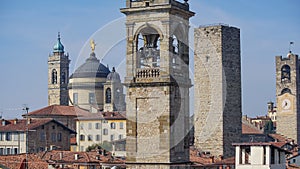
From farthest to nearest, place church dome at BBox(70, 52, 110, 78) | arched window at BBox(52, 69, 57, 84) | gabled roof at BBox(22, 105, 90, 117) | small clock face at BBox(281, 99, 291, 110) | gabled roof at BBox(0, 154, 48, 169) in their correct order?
arched window at BBox(52, 69, 57, 84) → small clock face at BBox(281, 99, 291, 110) → church dome at BBox(70, 52, 110, 78) → gabled roof at BBox(22, 105, 90, 117) → gabled roof at BBox(0, 154, 48, 169)

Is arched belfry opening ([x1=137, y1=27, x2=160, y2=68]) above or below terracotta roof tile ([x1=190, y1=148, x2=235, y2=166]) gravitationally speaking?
above

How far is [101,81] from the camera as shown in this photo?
333 ft

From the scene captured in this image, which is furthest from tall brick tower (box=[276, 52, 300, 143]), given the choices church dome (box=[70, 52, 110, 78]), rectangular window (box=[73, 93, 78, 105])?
rectangular window (box=[73, 93, 78, 105])

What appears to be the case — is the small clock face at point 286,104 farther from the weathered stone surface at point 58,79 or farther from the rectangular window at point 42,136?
the weathered stone surface at point 58,79

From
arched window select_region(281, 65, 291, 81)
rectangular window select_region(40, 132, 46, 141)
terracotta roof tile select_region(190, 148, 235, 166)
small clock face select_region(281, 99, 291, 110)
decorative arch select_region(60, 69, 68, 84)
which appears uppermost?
decorative arch select_region(60, 69, 68, 84)

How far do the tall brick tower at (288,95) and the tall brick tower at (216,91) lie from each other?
93.3 feet

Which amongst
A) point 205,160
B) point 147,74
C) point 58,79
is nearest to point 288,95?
point 58,79

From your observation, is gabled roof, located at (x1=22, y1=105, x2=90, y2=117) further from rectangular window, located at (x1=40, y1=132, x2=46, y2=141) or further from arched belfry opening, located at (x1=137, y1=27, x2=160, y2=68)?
arched belfry opening, located at (x1=137, y1=27, x2=160, y2=68)

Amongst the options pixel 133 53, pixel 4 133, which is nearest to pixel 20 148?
pixel 4 133

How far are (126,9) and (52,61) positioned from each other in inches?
3548

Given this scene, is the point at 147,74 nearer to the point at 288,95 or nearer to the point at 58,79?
the point at 288,95

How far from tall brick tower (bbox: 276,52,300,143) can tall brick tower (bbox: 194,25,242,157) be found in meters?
28.4

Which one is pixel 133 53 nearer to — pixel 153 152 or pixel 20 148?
pixel 153 152

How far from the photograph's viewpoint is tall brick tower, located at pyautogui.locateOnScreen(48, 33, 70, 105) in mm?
125812
